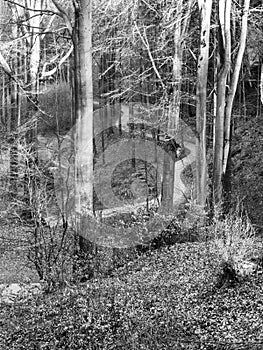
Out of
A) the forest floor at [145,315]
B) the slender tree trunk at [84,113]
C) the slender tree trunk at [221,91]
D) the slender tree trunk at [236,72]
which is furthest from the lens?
the slender tree trunk at [236,72]

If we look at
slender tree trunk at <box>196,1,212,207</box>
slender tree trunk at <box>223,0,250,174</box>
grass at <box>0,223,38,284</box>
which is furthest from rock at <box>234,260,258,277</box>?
slender tree trunk at <box>223,0,250,174</box>

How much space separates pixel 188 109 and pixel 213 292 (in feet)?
63.1

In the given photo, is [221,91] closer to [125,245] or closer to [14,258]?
[125,245]

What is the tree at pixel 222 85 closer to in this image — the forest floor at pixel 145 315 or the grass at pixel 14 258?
the grass at pixel 14 258

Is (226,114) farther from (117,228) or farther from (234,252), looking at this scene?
(234,252)

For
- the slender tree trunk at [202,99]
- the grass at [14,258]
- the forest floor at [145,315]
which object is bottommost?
the grass at [14,258]

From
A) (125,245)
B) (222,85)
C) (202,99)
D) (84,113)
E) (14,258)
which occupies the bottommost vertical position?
(14,258)

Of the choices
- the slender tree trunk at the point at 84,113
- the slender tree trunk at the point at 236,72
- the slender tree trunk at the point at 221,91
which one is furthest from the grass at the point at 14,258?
the slender tree trunk at the point at 236,72

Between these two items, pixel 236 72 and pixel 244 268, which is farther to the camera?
pixel 236 72

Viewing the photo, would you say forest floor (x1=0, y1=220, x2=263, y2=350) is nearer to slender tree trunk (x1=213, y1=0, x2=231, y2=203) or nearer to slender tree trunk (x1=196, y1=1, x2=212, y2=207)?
slender tree trunk (x1=196, y1=1, x2=212, y2=207)

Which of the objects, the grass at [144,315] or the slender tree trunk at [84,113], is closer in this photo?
the grass at [144,315]

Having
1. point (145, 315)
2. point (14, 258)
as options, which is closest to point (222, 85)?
point (14, 258)

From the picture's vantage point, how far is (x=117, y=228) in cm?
941

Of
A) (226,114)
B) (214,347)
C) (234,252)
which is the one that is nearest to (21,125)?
(226,114)
